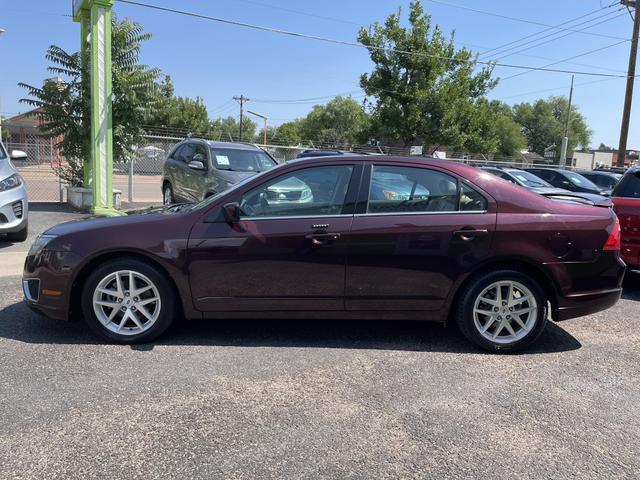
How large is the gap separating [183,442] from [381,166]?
2.64 metres

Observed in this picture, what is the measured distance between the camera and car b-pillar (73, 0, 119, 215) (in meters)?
11.1

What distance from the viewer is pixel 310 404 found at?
3.48m

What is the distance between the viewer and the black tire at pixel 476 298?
14.4 ft

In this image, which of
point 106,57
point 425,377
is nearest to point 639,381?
point 425,377

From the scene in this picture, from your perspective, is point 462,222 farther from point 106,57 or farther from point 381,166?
point 106,57

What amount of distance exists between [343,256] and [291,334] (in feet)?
3.15

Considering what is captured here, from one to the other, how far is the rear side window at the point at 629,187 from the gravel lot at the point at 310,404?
2.34 meters

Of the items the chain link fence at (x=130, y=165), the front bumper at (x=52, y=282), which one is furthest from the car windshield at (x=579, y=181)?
the front bumper at (x=52, y=282)

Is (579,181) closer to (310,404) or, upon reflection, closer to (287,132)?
(310,404)

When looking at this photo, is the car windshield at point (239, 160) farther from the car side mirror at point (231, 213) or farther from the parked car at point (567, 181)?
the parked car at point (567, 181)

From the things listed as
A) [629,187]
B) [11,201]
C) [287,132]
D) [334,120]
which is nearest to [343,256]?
[629,187]

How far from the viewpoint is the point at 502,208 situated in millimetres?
4398

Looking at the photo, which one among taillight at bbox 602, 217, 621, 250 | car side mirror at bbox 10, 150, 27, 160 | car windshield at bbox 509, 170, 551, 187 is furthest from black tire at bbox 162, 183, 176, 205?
taillight at bbox 602, 217, 621, 250

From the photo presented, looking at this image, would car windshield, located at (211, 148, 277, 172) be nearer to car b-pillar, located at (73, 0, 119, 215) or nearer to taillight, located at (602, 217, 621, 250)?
car b-pillar, located at (73, 0, 119, 215)
